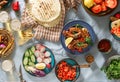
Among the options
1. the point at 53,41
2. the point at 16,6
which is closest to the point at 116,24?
the point at 53,41

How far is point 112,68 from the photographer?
71.0 inches

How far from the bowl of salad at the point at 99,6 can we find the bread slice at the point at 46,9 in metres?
0.13

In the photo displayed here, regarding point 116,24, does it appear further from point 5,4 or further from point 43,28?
point 5,4

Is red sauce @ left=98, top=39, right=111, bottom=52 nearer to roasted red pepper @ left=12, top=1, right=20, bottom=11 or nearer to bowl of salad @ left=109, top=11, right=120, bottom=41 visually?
bowl of salad @ left=109, top=11, right=120, bottom=41

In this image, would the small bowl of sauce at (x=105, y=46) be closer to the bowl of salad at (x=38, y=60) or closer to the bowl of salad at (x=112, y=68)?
the bowl of salad at (x=112, y=68)

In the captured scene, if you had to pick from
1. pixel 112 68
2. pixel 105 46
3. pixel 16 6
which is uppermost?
pixel 16 6

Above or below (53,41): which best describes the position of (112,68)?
below

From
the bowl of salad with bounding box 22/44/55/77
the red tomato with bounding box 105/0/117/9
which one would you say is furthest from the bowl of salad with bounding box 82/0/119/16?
the bowl of salad with bounding box 22/44/55/77

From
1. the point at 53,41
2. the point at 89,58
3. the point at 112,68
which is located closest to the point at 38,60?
the point at 53,41

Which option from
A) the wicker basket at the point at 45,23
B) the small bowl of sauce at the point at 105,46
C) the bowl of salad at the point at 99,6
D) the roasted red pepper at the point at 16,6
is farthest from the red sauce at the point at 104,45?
the roasted red pepper at the point at 16,6

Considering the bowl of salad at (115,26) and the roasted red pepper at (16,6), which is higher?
the roasted red pepper at (16,6)

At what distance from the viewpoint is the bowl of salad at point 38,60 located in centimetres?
189

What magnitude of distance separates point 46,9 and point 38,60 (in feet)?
0.82

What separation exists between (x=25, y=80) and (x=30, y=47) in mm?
163
